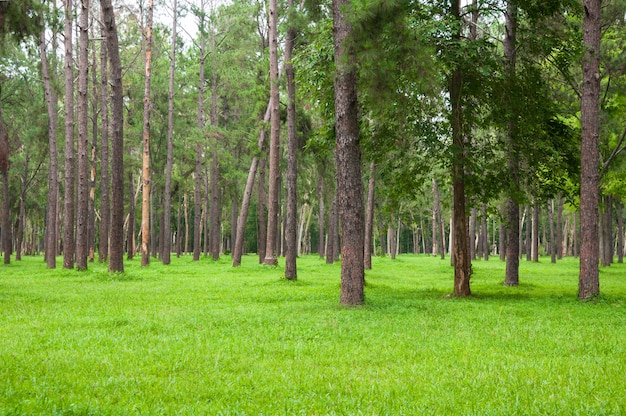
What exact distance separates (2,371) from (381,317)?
6210 millimetres

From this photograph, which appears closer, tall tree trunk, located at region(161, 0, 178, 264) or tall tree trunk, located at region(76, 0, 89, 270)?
tall tree trunk, located at region(76, 0, 89, 270)

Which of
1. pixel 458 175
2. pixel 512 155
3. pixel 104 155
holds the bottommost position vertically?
pixel 458 175

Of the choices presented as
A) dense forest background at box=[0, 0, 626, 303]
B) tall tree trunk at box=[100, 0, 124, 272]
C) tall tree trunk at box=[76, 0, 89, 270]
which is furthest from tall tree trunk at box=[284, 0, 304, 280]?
tall tree trunk at box=[76, 0, 89, 270]

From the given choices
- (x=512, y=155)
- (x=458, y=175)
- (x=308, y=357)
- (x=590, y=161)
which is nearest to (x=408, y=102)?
(x=458, y=175)

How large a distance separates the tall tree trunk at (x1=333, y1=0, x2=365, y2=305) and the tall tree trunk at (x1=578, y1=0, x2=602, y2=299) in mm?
5601

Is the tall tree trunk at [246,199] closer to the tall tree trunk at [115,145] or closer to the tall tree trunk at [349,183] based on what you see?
the tall tree trunk at [115,145]

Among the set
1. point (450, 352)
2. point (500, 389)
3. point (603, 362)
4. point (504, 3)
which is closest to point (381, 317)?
point (450, 352)

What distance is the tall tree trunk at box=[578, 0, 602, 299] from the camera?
13.6 metres

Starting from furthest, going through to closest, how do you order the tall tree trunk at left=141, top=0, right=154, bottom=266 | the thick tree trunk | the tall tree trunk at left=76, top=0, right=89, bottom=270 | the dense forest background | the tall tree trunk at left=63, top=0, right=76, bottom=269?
the tall tree trunk at left=141, top=0, right=154, bottom=266
the tall tree trunk at left=63, top=0, right=76, bottom=269
the tall tree trunk at left=76, top=0, right=89, bottom=270
the thick tree trunk
the dense forest background

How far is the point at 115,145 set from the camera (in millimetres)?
19703

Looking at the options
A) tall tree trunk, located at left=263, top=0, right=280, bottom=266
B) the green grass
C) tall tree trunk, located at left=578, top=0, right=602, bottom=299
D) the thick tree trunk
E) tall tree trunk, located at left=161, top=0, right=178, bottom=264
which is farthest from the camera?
tall tree trunk, located at left=161, top=0, right=178, bottom=264

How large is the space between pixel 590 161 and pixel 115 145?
1432 cm

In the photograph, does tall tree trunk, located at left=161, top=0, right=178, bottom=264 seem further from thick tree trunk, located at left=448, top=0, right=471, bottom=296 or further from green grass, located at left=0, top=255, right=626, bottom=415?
thick tree trunk, located at left=448, top=0, right=471, bottom=296

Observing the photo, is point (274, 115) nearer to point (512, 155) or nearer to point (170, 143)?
point (170, 143)
